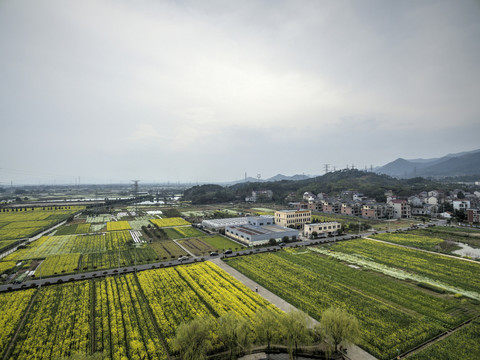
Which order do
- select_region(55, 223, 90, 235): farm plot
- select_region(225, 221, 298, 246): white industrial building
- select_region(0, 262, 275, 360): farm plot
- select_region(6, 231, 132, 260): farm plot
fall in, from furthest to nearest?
1. select_region(55, 223, 90, 235): farm plot
2. select_region(225, 221, 298, 246): white industrial building
3. select_region(6, 231, 132, 260): farm plot
4. select_region(0, 262, 275, 360): farm plot

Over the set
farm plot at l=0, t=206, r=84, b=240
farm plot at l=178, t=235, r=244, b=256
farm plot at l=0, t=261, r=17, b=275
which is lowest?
farm plot at l=178, t=235, r=244, b=256

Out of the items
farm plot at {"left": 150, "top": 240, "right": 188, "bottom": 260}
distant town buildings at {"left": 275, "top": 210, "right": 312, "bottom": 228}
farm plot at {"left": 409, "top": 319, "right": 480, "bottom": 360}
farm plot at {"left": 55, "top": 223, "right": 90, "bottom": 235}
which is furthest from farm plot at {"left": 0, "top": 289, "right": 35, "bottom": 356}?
distant town buildings at {"left": 275, "top": 210, "right": 312, "bottom": 228}

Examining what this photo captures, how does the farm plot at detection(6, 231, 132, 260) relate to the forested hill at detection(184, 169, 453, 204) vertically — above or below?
below

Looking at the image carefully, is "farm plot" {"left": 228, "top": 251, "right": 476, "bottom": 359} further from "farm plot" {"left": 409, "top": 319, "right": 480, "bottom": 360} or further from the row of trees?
the row of trees

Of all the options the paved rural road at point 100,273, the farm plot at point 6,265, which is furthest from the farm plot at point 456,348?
the farm plot at point 6,265

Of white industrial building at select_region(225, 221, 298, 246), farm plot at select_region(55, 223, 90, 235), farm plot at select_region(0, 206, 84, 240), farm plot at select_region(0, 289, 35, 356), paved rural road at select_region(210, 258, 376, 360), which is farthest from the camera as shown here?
farm plot at select_region(55, 223, 90, 235)

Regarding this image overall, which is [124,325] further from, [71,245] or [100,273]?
[71,245]

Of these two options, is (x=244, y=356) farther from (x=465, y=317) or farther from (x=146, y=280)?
(x=465, y=317)
